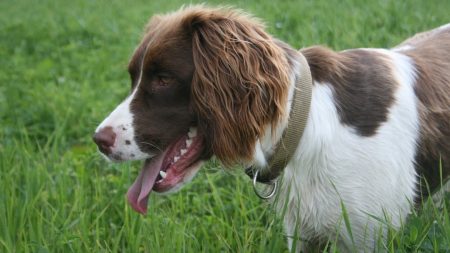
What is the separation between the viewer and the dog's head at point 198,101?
7.89ft

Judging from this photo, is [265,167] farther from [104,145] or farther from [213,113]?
[104,145]

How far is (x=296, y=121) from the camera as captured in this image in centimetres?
248

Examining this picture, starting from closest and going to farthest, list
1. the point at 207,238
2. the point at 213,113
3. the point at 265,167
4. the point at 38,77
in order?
the point at 213,113 < the point at 265,167 < the point at 207,238 < the point at 38,77

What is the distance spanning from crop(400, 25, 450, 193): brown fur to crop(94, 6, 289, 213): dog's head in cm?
62

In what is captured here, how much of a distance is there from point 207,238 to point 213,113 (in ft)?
2.20

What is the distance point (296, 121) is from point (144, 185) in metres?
0.65

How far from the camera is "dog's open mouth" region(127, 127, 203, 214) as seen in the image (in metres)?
2.47

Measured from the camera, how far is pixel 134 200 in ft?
8.46

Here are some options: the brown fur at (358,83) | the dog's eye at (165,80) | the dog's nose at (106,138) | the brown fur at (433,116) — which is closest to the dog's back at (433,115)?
the brown fur at (433,116)

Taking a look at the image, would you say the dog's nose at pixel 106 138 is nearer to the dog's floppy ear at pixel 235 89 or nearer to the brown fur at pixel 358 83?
the dog's floppy ear at pixel 235 89

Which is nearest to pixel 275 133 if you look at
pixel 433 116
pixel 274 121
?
pixel 274 121

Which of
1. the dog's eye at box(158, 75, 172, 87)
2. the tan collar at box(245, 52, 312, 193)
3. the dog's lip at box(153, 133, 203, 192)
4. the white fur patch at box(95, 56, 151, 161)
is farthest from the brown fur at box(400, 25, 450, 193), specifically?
the white fur patch at box(95, 56, 151, 161)

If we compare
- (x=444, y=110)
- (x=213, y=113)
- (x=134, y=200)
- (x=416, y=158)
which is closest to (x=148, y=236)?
(x=134, y=200)

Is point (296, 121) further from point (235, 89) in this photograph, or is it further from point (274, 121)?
point (235, 89)
